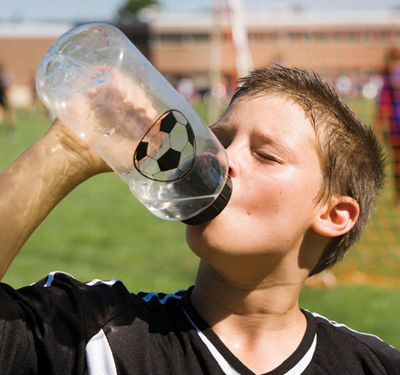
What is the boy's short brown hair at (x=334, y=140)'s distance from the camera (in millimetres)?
1946

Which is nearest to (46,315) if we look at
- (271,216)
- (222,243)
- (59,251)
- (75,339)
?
(75,339)

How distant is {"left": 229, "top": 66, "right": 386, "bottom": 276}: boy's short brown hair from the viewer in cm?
195

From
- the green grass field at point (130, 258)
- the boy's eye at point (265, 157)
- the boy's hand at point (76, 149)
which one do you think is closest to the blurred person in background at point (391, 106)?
the green grass field at point (130, 258)

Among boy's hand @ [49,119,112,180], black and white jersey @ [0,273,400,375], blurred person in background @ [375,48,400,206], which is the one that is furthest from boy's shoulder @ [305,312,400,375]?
blurred person in background @ [375,48,400,206]

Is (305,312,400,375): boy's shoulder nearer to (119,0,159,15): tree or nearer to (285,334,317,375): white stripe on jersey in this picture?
(285,334,317,375): white stripe on jersey

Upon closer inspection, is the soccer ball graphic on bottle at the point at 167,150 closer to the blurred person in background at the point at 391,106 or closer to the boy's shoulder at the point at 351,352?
the boy's shoulder at the point at 351,352

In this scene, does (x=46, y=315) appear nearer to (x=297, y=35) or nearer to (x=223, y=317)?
(x=223, y=317)

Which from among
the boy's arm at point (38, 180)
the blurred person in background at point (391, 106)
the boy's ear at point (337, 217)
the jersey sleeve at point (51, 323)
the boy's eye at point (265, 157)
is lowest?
the blurred person in background at point (391, 106)

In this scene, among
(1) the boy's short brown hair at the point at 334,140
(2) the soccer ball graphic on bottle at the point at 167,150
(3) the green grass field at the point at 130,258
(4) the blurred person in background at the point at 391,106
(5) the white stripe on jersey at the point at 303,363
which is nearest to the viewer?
(2) the soccer ball graphic on bottle at the point at 167,150

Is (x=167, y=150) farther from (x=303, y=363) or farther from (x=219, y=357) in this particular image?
(x=303, y=363)

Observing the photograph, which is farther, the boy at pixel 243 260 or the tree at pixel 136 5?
the tree at pixel 136 5

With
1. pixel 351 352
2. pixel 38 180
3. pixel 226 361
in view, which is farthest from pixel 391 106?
pixel 38 180

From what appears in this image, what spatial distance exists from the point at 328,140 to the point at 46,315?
3.44ft

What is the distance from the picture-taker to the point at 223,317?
6.20 feet
